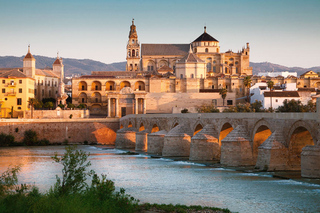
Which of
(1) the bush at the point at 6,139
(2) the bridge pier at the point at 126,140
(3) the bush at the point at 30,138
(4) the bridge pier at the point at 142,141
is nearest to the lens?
(4) the bridge pier at the point at 142,141

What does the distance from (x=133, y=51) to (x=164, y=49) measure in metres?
13.5

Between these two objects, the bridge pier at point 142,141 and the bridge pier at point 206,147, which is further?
the bridge pier at point 142,141

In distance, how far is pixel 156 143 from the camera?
170 feet

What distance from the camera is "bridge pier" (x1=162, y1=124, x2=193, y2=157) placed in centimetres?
4684

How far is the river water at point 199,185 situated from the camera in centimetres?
2489

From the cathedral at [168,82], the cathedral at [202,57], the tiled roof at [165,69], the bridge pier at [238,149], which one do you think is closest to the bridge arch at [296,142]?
the bridge pier at [238,149]

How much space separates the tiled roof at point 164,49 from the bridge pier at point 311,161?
94.9 meters

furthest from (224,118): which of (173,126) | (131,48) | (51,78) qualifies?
(131,48)

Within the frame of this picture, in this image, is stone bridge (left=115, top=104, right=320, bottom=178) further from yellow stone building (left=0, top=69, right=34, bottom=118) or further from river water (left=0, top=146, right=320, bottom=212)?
yellow stone building (left=0, top=69, right=34, bottom=118)

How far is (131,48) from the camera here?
135000 mm

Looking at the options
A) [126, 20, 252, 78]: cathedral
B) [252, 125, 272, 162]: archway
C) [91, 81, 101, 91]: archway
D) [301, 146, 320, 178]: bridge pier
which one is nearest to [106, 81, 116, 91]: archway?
[91, 81, 101, 91]: archway

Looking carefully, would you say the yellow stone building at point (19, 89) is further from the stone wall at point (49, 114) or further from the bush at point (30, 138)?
the bush at point (30, 138)

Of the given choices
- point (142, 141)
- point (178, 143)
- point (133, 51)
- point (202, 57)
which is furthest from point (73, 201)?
point (133, 51)

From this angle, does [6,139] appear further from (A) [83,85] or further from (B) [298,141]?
(B) [298,141]
